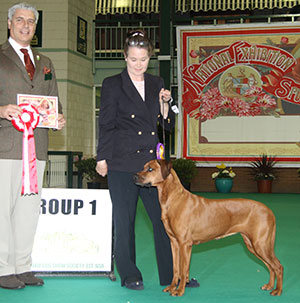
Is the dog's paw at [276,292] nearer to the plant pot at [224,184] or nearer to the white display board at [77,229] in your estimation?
the white display board at [77,229]

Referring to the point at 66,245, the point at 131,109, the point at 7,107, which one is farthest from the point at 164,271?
the point at 7,107

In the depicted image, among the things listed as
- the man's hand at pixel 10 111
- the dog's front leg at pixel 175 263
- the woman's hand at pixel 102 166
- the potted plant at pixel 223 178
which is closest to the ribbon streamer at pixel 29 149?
the man's hand at pixel 10 111

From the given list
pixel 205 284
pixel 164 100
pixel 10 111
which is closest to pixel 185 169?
pixel 205 284

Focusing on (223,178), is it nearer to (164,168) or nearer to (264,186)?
(264,186)

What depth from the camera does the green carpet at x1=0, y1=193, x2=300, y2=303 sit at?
3.49 meters

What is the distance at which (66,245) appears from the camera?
4.22 meters

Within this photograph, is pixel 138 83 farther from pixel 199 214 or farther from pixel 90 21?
pixel 90 21

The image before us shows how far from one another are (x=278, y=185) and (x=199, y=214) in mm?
11096

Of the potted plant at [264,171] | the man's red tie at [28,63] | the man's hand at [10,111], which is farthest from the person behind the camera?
the potted plant at [264,171]

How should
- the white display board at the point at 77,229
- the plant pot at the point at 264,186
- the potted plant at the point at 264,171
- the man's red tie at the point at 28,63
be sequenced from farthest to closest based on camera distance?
1. the plant pot at the point at 264,186
2. the potted plant at the point at 264,171
3. the white display board at the point at 77,229
4. the man's red tie at the point at 28,63

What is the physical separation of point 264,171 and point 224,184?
43.1 inches

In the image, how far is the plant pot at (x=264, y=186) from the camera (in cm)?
1384

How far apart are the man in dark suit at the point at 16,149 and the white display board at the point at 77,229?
457 millimetres

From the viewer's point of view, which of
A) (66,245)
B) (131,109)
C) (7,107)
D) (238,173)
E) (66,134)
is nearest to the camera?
(7,107)
